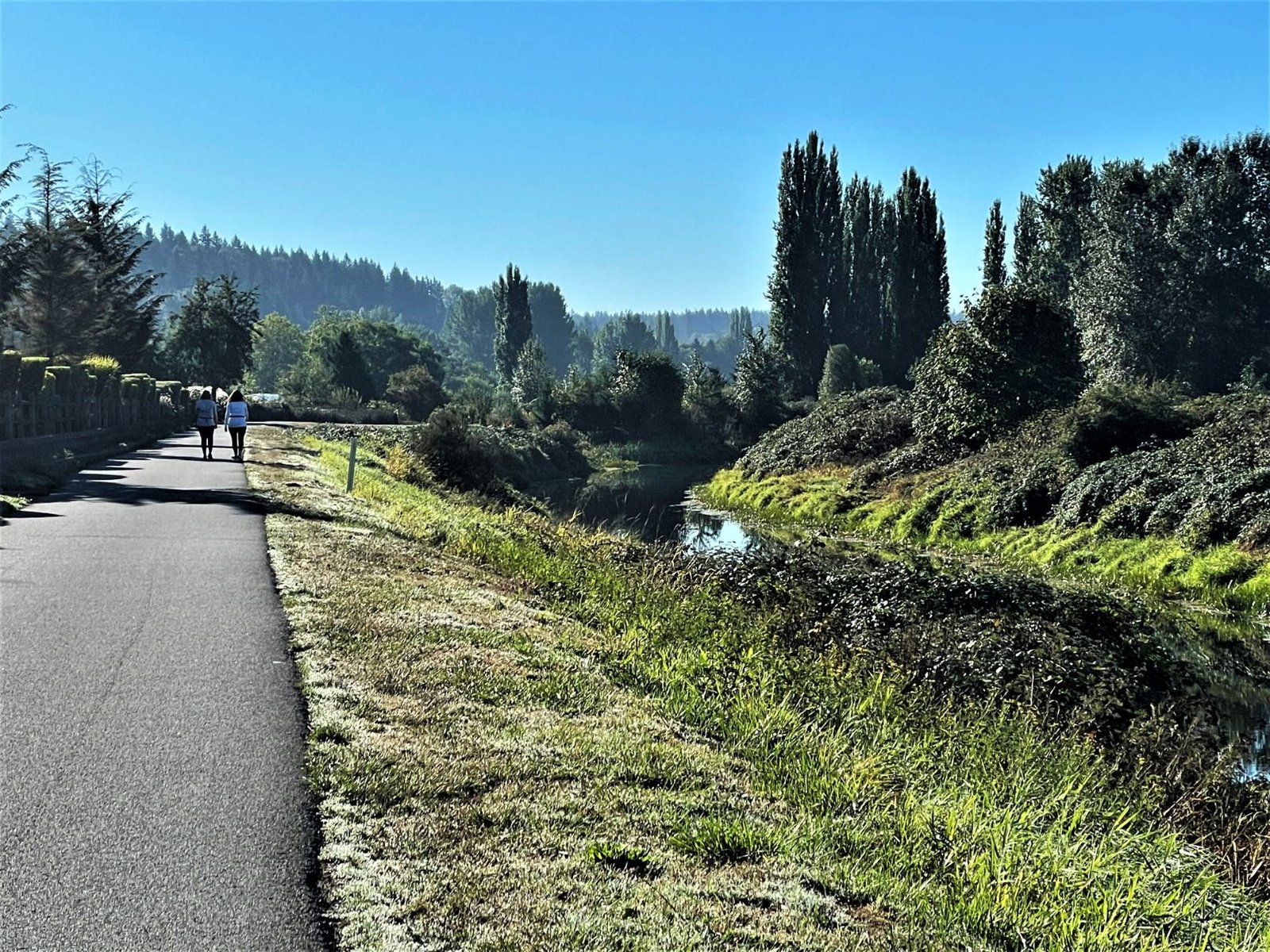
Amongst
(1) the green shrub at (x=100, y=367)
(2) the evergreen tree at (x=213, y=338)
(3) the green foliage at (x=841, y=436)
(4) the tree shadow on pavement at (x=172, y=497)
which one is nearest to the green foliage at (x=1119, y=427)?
(3) the green foliage at (x=841, y=436)

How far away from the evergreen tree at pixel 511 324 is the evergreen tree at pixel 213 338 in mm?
42392

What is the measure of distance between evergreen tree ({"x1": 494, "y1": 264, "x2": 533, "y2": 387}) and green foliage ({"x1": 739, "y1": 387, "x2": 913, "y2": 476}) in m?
70.3

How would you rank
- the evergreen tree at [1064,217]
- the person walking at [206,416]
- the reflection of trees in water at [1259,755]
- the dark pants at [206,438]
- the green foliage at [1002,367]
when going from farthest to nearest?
the evergreen tree at [1064,217]
the green foliage at [1002,367]
the dark pants at [206,438]
the person walking at [206,416]
the reflection of trees in water at [1259,755]

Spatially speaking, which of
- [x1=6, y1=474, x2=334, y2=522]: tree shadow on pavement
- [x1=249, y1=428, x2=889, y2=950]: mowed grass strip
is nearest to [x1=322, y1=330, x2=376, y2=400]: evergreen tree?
[x1=6, y1=474, x2=334, y2=522]: tree shadow on pavement

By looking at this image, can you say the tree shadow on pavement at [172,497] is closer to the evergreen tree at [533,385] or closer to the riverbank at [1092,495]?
the riverbank at [1092,495]

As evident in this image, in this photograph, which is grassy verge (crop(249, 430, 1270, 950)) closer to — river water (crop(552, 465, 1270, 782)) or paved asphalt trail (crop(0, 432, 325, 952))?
paved asphalt trail (crop(0, 432, 325, 952))

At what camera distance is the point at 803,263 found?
254 feet

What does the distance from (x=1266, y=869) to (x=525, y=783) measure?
5111 millimetres

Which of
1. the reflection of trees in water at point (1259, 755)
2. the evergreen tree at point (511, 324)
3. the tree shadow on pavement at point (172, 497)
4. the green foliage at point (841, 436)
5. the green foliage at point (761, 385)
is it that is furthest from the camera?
the evergreen tree at point (511, 324)

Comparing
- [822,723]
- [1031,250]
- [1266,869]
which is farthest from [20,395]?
[1031,250]

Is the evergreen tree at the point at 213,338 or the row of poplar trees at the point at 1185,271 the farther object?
the evergreen tree at the point at 213,338

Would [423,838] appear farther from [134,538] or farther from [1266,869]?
[134,538]

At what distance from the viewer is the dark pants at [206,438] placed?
29.1 metres

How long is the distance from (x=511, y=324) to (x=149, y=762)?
117 meters
